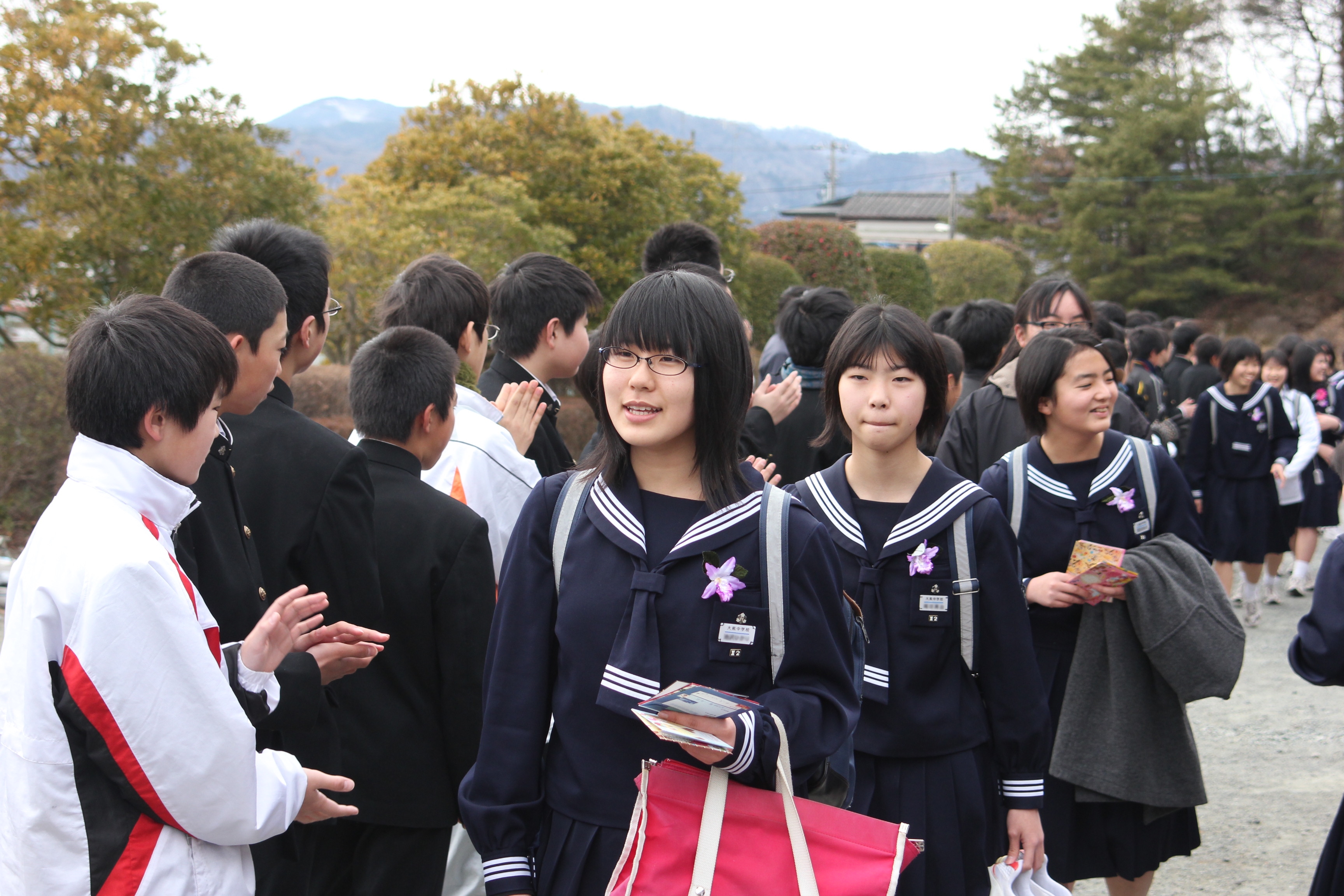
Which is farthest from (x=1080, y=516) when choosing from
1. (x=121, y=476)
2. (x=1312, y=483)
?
(x=1312, y=483)

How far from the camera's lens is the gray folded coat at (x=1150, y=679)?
3.12 meters

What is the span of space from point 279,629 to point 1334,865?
7.73ft

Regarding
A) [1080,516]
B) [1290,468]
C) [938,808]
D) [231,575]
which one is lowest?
[1290,468]

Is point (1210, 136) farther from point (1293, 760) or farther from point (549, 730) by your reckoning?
point (549, 730)

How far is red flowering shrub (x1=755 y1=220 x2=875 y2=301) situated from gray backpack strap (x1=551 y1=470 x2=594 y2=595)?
18510 millimetres

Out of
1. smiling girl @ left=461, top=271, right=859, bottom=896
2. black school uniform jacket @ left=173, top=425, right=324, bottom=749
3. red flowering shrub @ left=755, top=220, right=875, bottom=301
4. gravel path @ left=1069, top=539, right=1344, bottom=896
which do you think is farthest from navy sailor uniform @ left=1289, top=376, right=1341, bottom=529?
red flowering shrub @ left=755, top=220, right=875, bottom=301

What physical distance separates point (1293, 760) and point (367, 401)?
186 inches

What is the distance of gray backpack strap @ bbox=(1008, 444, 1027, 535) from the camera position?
10.7 feet

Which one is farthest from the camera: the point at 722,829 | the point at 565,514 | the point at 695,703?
the point at 565,514

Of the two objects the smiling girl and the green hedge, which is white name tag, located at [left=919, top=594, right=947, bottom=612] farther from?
the green hedge

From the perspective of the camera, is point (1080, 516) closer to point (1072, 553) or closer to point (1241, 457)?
point (1072, 553)

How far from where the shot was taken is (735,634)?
1.79 meters

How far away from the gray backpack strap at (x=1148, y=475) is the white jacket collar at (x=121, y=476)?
105 inches

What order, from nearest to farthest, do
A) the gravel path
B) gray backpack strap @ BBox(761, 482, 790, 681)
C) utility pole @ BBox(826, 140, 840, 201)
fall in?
1. gray backpack strap @ BBox(761, 482, 790, 681)
2. the gravel path
3. utility pole @ BBox(826, 140, 840, 201)
